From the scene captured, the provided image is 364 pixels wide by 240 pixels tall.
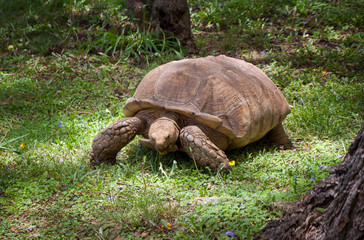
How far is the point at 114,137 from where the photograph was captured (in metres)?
3.64

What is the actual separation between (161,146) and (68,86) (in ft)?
8.95

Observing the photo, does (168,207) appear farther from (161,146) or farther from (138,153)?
(138,153)

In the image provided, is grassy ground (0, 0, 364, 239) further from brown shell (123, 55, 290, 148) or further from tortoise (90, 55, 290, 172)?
brown shell (123, 55, 290, 148)

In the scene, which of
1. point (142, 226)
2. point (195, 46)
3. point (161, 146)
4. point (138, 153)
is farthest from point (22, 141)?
point (195, 46)

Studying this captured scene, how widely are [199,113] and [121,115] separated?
153 cm

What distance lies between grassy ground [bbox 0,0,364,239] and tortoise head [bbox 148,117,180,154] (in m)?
0.22

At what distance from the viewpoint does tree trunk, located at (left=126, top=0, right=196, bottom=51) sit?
20.2 ft

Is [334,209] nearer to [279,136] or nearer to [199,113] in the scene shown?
[199,113]

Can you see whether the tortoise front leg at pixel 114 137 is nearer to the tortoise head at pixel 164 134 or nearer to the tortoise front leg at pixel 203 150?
the tortoise head at pixel 164 134

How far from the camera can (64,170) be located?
3639 mm

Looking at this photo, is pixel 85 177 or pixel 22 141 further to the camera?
pixel 22 141

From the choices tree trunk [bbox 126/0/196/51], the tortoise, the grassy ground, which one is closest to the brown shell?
the tortoise

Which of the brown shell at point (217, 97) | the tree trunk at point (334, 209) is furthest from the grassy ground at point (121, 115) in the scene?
the tree trunk at point (334, 209)

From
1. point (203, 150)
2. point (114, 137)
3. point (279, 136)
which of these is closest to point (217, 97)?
point (203, 150)
